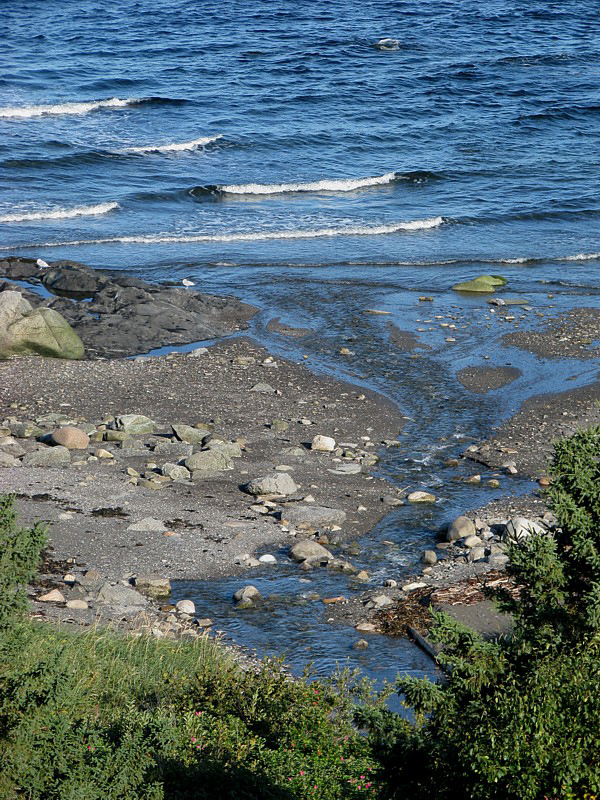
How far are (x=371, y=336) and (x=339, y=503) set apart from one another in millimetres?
7009

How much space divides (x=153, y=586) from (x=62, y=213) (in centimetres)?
1906

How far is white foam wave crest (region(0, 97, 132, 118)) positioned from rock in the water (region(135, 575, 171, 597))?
29.7m

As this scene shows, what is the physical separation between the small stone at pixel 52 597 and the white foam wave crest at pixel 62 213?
18.5 metres

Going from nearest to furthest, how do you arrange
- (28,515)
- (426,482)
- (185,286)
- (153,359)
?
(28,515) < (426,482) < (153,359) < (185,286)

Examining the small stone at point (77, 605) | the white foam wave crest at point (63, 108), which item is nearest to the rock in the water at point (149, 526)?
the small stone at point (77, 605)

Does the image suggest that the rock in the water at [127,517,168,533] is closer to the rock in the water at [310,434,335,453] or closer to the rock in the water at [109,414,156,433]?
the rock in the water at [109,414,156,433]

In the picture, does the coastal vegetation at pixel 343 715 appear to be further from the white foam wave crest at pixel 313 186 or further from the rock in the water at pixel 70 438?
the white foam wave crest at pixel 313 186

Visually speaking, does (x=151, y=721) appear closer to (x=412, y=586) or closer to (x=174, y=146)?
(x=412, y=586)

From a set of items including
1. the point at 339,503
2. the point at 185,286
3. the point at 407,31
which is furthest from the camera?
the point at 407,31

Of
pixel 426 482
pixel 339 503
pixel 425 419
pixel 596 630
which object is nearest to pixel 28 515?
pixel 339 503

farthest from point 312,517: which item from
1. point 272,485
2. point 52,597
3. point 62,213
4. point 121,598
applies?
point 62,213

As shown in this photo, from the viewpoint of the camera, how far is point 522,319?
1795 centimetres

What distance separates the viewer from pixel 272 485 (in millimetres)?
10469

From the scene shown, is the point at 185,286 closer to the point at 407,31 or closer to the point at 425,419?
the point at 425,419
